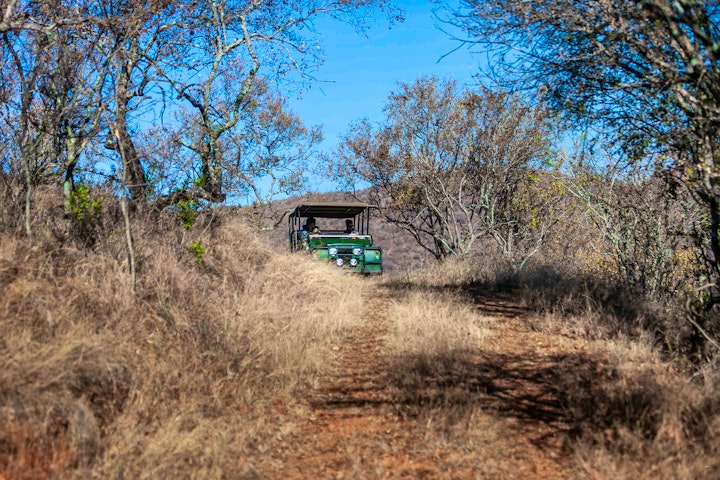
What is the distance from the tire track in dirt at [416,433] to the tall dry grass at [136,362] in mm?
293

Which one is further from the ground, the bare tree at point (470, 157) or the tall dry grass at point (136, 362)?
the bare tree at point (470, 157)

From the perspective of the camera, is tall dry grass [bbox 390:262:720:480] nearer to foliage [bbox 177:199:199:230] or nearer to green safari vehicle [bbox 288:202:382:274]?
foliage [bbox 177:199:199:230]

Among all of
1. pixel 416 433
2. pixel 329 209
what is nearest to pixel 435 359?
pixel 416 433

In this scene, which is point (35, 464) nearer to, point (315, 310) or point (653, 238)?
point (315, 310)

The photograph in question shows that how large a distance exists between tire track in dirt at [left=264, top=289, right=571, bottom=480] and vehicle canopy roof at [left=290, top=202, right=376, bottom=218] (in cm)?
1004

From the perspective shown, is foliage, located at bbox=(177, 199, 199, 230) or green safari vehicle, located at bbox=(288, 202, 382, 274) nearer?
foliage, located at bbox=(177, 199, 199, 230)

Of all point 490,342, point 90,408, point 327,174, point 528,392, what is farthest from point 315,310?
point 327,174

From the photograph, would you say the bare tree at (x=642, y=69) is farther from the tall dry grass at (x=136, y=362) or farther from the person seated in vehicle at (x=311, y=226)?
the person seated in vehicle at (x=311, y=226)

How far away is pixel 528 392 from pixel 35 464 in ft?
12.1

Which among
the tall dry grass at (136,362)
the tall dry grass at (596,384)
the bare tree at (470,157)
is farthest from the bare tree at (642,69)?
the bare tree at (470,157)

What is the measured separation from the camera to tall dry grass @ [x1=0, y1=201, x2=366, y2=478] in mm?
3580

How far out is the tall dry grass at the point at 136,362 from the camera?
3.58 metres

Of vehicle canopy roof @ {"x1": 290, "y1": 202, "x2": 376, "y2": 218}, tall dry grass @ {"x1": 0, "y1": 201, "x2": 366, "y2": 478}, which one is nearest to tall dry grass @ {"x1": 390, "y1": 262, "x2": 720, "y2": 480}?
tall dry grass @ {"x1": 0, "y1": 201, "x2": 366, "y2": 478}

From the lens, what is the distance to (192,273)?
763cm
